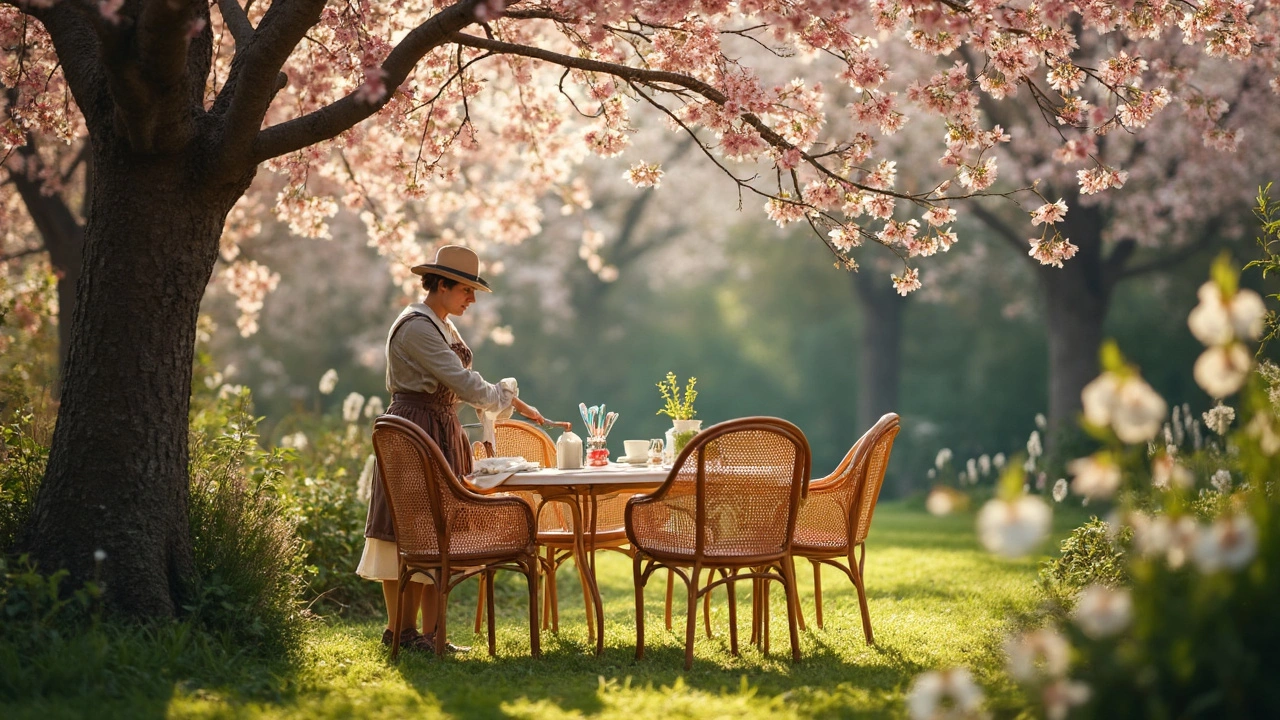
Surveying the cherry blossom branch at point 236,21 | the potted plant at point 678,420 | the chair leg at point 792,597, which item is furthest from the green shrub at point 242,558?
the chair leg at point 792,597

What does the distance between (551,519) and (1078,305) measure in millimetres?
10703

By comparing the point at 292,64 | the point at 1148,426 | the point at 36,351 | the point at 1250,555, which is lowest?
the point at 1250,555

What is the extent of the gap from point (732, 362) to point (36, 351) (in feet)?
86.0

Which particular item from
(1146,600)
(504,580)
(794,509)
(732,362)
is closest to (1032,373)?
(732,362)

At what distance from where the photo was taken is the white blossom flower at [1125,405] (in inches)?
103

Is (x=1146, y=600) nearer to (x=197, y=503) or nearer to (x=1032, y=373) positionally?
(x=197, y=503)

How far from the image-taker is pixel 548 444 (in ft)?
21.9

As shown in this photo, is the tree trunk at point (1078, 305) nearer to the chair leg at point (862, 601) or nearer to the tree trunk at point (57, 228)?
the chair leg at point (862, 601)

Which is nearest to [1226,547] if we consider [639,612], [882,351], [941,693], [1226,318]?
[1226,318]

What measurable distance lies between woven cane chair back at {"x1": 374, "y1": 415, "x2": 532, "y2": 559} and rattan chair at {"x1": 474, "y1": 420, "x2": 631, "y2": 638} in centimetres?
50

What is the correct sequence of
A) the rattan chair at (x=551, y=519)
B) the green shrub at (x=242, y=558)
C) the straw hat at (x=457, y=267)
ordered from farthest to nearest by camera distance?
the rattan chair at (x=551, y=519) < the straw hat at (x=457, y=267) < the green shrub at (x=242, y=558)

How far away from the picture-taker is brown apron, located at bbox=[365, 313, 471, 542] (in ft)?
18.2

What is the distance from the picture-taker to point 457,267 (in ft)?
18.9

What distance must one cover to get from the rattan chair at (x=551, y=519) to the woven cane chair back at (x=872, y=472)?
43.8 inches
